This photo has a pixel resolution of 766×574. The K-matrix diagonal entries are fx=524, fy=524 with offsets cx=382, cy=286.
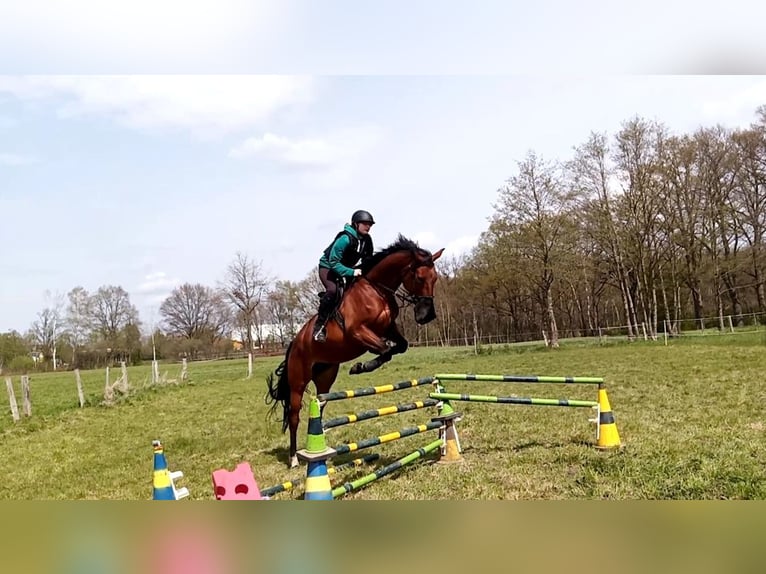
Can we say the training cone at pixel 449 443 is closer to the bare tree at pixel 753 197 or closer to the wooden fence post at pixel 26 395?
the wooden fence post at pixel 26 395

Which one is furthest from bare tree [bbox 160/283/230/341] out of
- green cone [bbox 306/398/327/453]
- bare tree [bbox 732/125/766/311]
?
bare tree [bbox 732/125/766/311]

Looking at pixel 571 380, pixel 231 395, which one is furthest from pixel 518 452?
pixel 231 395

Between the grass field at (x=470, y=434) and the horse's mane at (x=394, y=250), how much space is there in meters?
1.52

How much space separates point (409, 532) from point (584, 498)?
116cm

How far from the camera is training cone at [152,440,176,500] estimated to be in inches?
104

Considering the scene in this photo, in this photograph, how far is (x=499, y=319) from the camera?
11109 mm

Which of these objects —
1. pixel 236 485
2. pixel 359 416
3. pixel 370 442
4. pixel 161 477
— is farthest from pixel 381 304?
pixel 161 477

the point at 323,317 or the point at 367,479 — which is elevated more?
the point at 323,317

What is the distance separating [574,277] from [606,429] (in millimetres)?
9581

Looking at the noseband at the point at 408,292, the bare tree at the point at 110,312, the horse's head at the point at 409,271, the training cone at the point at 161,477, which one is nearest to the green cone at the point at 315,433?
the training cone at the point at 161,477

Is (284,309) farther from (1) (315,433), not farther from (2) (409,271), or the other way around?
(1) (315,433)

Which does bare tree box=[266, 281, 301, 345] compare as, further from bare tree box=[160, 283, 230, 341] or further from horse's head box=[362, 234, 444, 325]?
horse's head box=[362, 234, 444, 325]

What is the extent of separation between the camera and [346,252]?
374 cm

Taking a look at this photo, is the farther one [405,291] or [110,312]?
[110,312]
